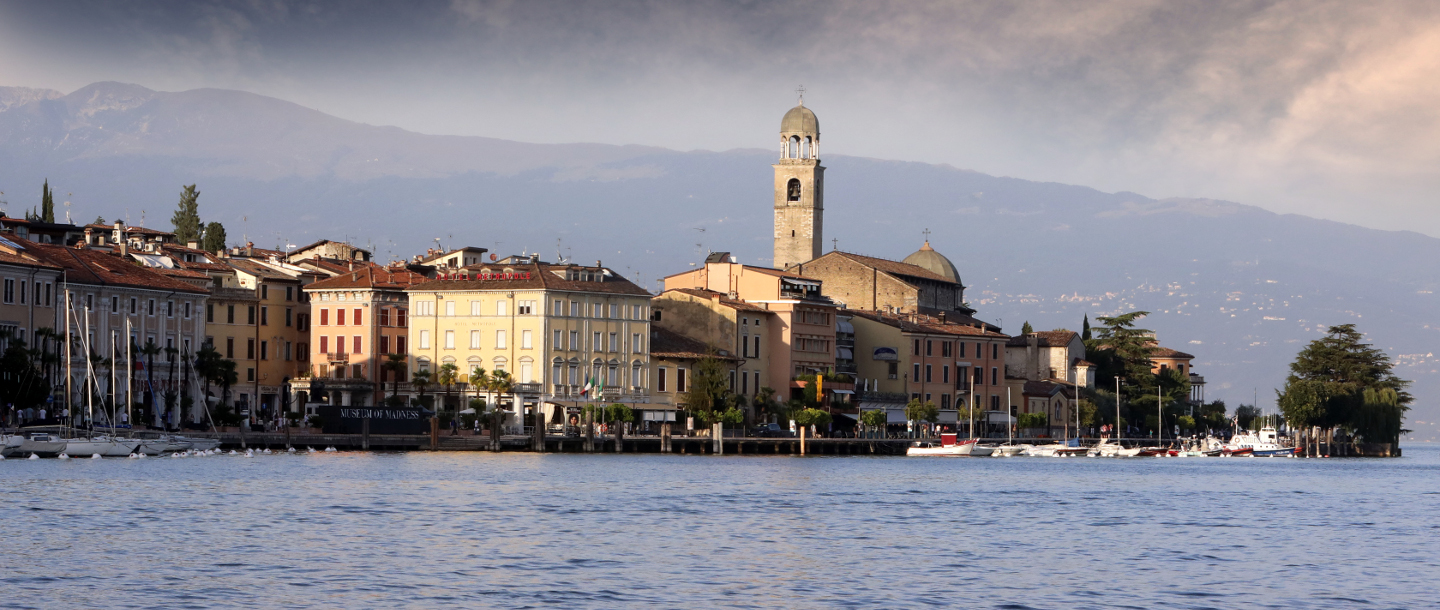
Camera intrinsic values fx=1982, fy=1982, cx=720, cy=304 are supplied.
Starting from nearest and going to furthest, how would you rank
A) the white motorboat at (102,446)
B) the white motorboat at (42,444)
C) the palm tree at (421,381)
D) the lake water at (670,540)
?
1. the lake water at (670,540)
2. the white motorboat at (42,444)
3. the white motorboat at (102,446)
4. the palm tree at (421,381)

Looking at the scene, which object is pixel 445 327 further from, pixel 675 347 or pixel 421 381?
pixel 675 347

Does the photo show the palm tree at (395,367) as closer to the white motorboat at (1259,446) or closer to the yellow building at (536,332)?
the yellow building at (536,332)

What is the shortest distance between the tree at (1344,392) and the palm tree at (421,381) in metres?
54.5

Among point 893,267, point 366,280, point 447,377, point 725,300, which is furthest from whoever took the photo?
point 893,267

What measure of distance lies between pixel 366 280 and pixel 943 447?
31.6 metres

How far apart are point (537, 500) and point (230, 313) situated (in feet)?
162

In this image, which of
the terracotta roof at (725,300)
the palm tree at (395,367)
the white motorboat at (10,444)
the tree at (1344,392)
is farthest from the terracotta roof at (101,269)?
the tree at (1344,392)

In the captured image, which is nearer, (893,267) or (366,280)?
(366,280)

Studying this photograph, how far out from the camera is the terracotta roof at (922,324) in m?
119

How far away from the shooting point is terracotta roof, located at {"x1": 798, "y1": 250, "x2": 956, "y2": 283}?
422 feet

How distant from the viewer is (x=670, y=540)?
42.1 metres

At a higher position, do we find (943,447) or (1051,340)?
(1051,340)

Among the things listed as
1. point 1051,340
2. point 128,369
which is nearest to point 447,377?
point 128,369

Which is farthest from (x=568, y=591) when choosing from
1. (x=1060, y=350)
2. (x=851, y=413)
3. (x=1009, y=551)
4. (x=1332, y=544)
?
(x=1060, y=350)
